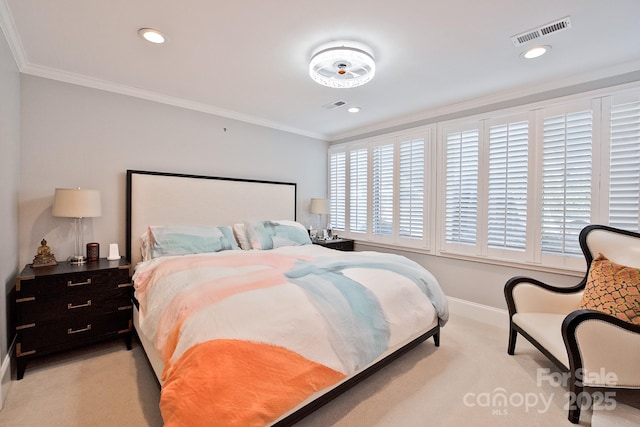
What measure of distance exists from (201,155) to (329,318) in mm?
2854

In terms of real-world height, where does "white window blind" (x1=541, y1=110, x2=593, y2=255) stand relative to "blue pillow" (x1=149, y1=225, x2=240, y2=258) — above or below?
above

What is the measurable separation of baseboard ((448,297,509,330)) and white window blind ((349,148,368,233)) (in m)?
1.66

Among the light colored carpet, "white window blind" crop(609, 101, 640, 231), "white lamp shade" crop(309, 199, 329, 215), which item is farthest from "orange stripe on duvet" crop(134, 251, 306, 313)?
"white window blind" crop(609, 101, 640, 231)

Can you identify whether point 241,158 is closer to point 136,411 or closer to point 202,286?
point 202,286

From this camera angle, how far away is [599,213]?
8.39ft

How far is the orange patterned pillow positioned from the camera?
1833 mm

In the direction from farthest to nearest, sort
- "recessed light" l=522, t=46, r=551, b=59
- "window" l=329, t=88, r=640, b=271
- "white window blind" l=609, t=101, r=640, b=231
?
"window" l=329, t=88, r=640, b=271, "white window blind" l=609, t=101, r=640, b=231, "recessed light" l=522, t=46, r=551, b=59

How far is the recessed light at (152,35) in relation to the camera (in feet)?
6.70

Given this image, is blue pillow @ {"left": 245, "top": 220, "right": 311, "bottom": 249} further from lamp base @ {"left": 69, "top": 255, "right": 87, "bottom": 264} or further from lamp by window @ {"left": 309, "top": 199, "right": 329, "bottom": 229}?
lamp base @ {"left": 69, "top": 255, "right": 87, "bottom": 264}

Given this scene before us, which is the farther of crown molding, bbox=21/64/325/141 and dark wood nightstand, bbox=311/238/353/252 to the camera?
dark wood nightstand, bbox=311/238/353/252

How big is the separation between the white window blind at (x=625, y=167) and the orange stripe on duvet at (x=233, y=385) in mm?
2988

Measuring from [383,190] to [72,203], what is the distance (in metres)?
3.63

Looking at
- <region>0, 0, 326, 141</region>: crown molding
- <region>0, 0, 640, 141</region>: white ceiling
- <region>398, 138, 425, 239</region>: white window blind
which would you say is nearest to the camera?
<region>0, 0, 640, 141</region>: white ceiling

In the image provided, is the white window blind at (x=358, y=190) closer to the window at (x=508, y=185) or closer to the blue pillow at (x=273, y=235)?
the blue pillow at (x=273, y=235)
